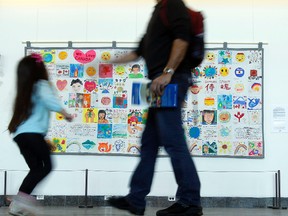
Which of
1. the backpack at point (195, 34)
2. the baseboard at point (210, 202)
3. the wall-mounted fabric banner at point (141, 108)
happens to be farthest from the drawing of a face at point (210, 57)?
the backpack at point (195, 34)

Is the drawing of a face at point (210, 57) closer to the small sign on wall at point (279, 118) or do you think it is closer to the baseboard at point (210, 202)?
the small sign on wall at point (279, 118)

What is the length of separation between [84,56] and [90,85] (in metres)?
0.39

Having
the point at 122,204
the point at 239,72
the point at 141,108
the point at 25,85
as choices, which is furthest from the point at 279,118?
the point at 122,204

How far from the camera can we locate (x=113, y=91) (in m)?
5.73

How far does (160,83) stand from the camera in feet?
7.03

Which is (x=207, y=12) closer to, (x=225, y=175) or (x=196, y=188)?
(x=225, y=175)

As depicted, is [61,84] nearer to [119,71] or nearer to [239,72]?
[119,71]

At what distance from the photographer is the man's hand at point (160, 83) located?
2145 mm

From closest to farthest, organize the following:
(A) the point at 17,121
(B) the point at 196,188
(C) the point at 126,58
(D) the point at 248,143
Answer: (B) the point at 196,188
(C) the point at 126,58
(A) the point at 17,121
(D) the point at 248,143

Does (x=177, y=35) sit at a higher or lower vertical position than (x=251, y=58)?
lower

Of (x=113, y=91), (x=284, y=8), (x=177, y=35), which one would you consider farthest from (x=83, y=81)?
(x=177, y=35)

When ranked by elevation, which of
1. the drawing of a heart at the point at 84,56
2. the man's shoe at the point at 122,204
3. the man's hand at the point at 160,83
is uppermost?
the drawing of a heart at the point at 84,56

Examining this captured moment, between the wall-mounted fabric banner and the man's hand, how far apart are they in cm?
340

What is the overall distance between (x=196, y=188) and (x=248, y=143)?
3.61 m
